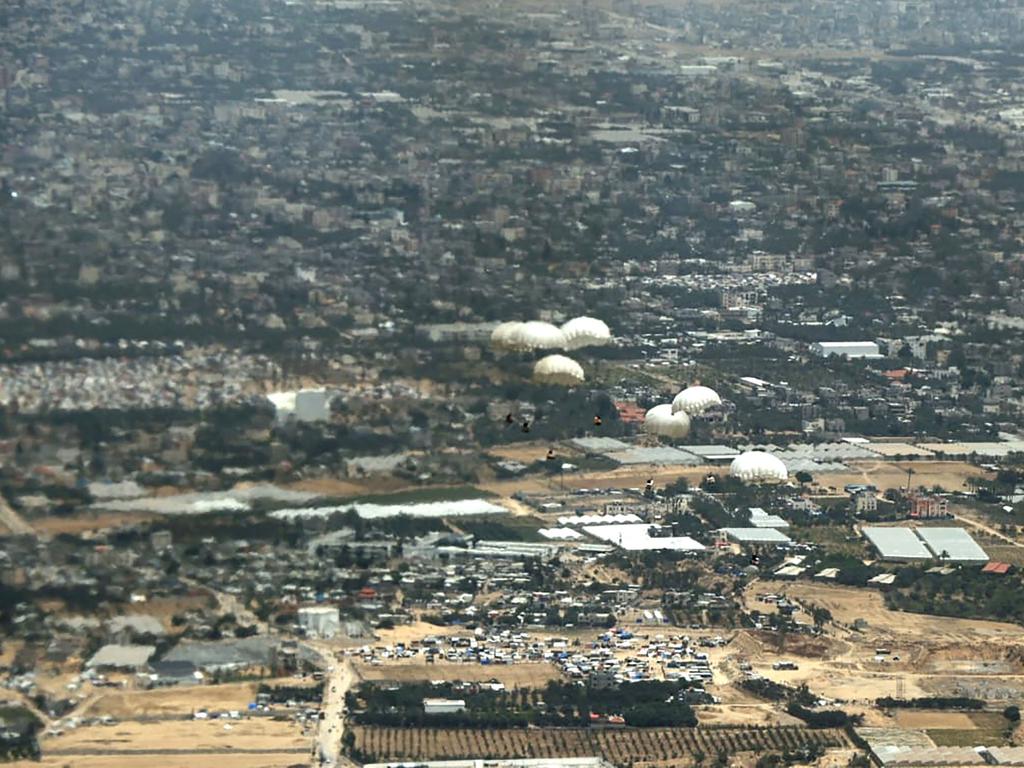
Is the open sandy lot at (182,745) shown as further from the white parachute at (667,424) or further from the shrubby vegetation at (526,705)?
the white parachute at (667,424)

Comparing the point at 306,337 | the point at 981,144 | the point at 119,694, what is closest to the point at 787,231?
the point at 981,144

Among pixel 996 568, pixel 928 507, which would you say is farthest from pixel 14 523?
pixel 928 507

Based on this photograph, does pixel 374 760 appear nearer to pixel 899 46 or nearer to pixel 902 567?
pixel 902 567

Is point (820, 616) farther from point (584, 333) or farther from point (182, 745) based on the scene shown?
point (584, 333)

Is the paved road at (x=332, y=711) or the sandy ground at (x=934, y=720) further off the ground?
the paved road at (x=332, y=711)

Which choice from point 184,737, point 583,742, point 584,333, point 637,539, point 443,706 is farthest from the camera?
point 584,333

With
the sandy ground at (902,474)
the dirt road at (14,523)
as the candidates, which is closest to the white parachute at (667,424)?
the sandy ground at (902,474)

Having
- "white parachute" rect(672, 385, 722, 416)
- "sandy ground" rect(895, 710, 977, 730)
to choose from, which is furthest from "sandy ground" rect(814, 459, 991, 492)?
"sandy ground" rect(895, 710, 977, 730)
